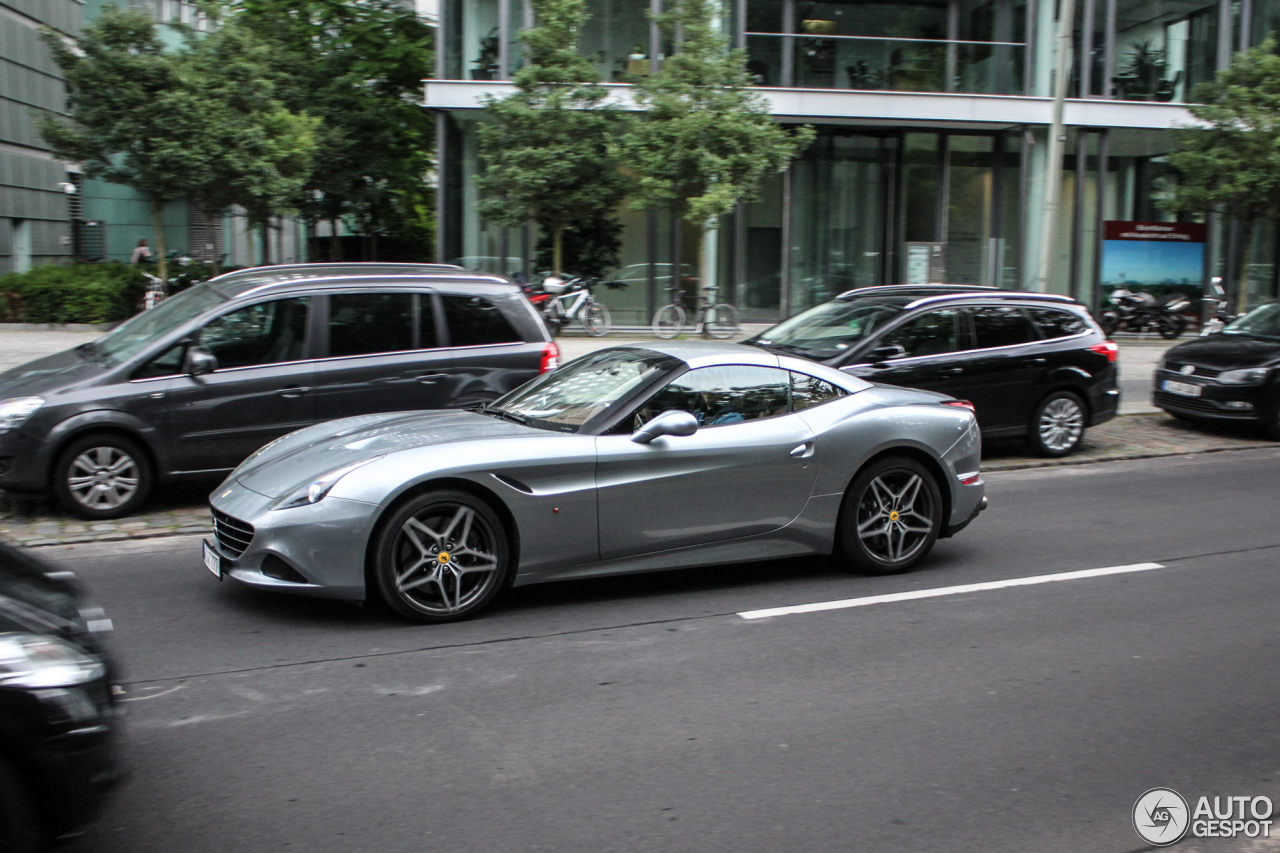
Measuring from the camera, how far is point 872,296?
453 inches

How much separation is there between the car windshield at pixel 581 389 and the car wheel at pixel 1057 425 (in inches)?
230

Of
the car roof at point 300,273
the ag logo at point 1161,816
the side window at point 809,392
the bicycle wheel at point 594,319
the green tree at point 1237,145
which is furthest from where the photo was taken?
the bicycle wheel at point 594,319

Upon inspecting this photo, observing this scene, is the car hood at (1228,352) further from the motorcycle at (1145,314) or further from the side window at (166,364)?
the motorcycle at (1145,314)

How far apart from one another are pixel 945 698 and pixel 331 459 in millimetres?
3137

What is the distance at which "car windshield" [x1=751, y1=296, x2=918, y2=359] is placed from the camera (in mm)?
10891

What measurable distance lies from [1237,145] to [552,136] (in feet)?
42.1

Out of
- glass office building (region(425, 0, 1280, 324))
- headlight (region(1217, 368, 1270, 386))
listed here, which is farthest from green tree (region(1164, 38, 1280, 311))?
headlight (region(1217, 368, 1270, 386))

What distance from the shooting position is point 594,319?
72.1 ft

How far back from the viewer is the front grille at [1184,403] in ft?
41.4

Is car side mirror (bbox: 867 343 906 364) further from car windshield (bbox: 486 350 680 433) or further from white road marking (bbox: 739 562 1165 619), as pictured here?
car windshield (bbox: 486 350 680 433)

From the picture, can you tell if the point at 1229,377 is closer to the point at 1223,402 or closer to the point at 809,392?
the point at 1223,402

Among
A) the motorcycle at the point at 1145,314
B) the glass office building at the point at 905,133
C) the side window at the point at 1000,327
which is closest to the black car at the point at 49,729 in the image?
the side window at the point at 1000,327

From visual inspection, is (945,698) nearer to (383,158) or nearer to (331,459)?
(331,459)

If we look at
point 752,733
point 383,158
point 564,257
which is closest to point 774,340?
point 752,733
